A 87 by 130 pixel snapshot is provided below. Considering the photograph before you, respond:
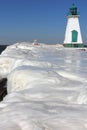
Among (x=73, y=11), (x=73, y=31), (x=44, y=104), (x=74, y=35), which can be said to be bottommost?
(x=44, y=104)

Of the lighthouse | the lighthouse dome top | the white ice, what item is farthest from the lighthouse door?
the white ice

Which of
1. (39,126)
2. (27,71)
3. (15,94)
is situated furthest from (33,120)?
(27,71)

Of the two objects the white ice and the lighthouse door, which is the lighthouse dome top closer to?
the lighthouse door

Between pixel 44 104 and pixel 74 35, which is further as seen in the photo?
pixel 74 35

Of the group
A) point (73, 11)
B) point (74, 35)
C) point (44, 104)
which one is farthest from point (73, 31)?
point (44, 104)

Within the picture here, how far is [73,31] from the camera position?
109 feet

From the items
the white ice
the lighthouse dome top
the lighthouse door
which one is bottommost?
the white ice

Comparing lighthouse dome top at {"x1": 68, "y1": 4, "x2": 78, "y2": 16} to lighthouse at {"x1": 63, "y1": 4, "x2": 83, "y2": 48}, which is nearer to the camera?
lighthouse at {"x1": 63, "y1": 4, "x2": 83, "y2": 48}

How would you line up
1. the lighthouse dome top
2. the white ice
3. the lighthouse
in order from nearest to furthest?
1. the white ice
2. the lighthouse
3. the lighthouse dome top

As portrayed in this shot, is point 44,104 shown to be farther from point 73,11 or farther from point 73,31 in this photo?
point 73,11

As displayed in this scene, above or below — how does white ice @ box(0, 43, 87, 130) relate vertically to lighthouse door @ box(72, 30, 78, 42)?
below

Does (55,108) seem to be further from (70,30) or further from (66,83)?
(70,30)

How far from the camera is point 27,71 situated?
23.4 ft

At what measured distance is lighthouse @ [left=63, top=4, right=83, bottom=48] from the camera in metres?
32.5
